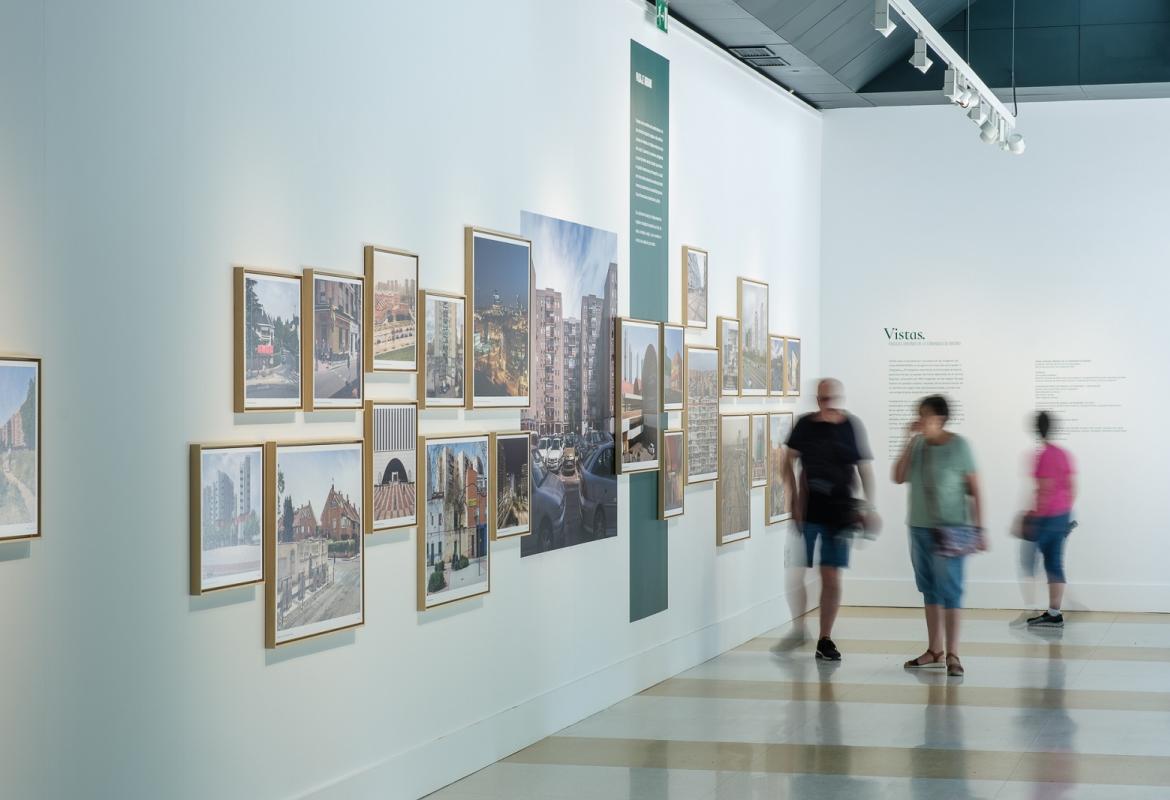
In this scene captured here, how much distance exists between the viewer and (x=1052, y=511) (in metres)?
12.9

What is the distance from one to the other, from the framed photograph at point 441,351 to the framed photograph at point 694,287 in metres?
3.69

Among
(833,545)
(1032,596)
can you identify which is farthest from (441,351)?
(1032,596)

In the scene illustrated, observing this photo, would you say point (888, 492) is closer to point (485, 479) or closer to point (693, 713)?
point (693, 713)

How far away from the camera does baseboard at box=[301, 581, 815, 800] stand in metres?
6.70

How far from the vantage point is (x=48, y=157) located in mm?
4742

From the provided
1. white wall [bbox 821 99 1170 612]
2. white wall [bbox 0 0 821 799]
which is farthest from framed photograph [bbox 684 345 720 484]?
white wall [bbox 821 99 1170 612]

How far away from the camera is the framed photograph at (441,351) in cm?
705

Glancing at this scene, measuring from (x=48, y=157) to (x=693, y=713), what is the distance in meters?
5.88

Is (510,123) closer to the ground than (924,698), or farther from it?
farther from it

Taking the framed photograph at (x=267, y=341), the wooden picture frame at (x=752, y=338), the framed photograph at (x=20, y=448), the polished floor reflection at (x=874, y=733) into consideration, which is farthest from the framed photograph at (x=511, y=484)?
the wooden picture frame at (x=752, y=338)

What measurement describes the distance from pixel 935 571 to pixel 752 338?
9.29 feet

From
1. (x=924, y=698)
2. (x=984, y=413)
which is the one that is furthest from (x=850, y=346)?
(x=924, y=698)

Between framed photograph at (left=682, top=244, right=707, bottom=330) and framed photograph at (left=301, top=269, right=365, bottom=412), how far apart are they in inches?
185

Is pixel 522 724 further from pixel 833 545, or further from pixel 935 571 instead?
pixel 935 571
